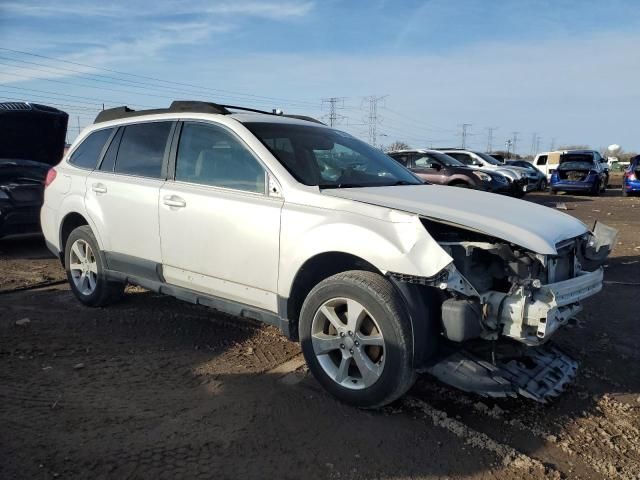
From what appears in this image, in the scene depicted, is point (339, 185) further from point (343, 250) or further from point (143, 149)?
point (143, 149)

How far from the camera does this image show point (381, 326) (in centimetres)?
322

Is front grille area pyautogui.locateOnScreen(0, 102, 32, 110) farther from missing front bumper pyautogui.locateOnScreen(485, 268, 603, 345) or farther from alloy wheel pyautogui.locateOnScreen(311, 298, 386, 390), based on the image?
missing front bumper pyautogui.locateOnScreen(485, 268, 603, 345)

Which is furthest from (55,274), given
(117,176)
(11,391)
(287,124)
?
(287,124)

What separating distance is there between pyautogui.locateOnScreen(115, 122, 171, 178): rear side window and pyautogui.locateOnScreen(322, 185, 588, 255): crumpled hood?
1774mm

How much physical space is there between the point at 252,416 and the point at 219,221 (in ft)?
4.66

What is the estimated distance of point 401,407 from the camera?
3479 mm

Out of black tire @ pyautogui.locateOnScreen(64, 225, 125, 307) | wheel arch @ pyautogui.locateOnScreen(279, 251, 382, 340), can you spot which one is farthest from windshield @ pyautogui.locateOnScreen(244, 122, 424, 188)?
black tire @ pyautogui.locateOnScreen(64, 225, 125, 307)

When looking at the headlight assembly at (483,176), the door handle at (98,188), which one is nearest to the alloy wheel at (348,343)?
the door handle at (98,188)

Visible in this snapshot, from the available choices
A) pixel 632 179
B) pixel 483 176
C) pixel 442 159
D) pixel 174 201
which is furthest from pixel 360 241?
pixel 632 179

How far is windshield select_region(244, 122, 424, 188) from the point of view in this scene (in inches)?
159

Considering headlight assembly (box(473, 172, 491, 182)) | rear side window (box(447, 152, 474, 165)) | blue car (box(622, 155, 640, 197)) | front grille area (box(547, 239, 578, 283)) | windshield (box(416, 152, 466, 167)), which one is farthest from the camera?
blue car (box(622, 155, 640, 197))

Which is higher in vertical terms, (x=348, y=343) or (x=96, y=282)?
(x=348, y=343)

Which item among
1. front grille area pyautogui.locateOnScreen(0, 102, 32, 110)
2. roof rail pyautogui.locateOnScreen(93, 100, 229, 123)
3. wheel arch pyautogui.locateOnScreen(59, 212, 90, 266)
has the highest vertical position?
front grille area pyautogui.locateOnScreen(0, 102, 32, 110)

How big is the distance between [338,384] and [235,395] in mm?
690
